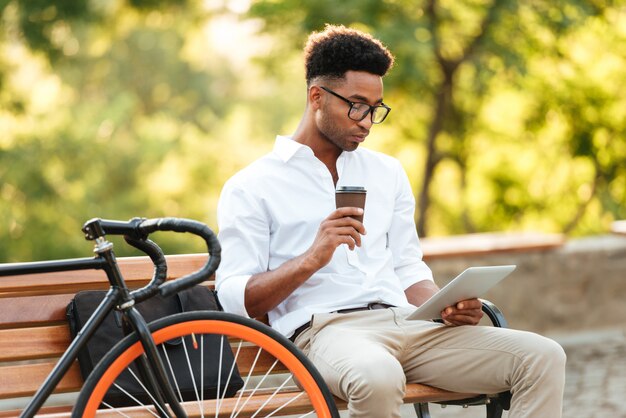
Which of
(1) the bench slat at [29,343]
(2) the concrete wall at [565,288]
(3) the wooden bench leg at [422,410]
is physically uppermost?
(1) the bench slat at [29,343]

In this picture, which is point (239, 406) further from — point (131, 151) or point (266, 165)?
point (131, 151)

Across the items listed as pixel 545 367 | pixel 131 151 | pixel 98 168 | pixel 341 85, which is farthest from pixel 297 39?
pixel 131 151

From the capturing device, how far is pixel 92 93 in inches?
1233

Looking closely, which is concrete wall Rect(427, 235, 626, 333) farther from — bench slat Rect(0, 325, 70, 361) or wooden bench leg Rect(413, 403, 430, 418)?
bench slat Rect(0, 325, 70, 361)

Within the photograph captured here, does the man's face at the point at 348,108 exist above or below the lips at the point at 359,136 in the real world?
above

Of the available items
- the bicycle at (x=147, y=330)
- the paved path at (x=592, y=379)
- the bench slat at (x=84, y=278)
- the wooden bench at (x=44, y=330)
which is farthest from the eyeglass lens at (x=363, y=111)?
the paved path at (x=592, y=379)

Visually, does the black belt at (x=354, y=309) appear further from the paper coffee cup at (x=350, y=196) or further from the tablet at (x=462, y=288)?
the paper coffee cup at (x=350, y=196)

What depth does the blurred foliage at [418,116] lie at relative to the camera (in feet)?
32.9

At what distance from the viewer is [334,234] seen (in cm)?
333

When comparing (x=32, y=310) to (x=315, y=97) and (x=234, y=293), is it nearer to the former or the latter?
(x=234, y=293)

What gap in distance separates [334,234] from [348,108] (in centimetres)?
59

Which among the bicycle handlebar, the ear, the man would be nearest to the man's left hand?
the man

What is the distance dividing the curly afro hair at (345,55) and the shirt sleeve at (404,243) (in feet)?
1.45

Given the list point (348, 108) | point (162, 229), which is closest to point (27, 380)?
point (162, 229)
